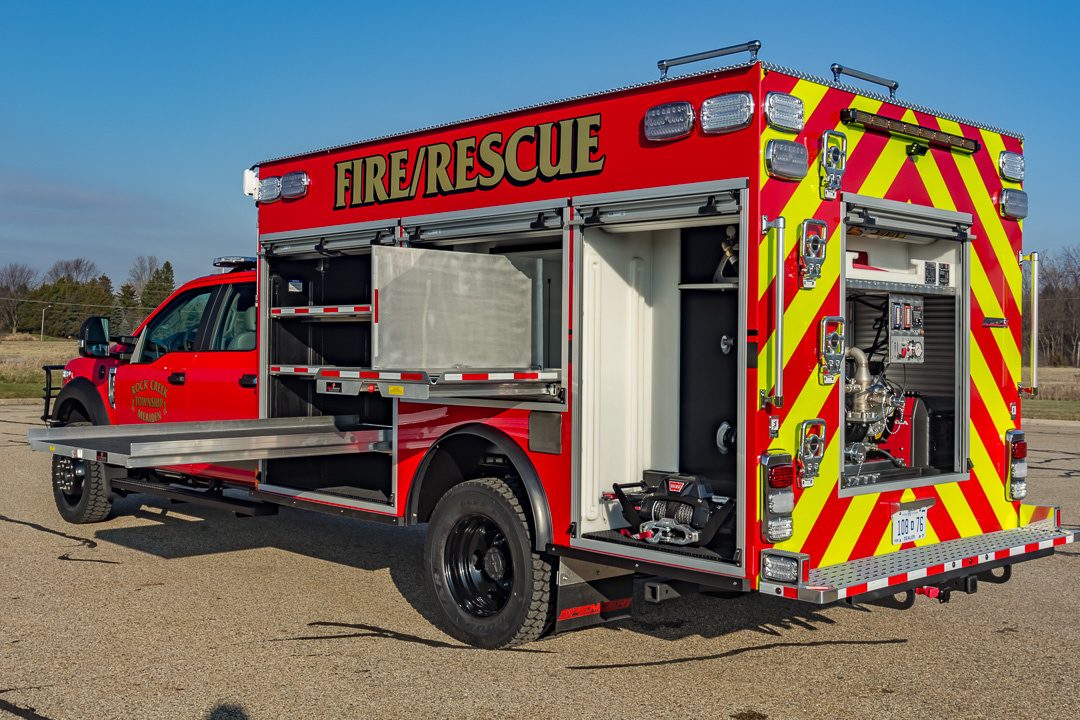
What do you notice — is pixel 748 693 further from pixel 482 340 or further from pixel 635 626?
pixel 482 340

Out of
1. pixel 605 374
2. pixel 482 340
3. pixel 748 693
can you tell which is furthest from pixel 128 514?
pixel 748 693

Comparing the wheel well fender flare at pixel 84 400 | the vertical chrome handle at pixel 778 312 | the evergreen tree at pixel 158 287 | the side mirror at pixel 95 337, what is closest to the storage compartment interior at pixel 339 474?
the side mirror at pixel 95 337

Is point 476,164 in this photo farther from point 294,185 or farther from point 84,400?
point 84,400

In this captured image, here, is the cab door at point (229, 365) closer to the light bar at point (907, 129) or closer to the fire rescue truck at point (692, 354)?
the fire rescue truck at point (692, 354)

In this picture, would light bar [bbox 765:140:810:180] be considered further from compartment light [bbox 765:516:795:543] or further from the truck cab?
the truck cab

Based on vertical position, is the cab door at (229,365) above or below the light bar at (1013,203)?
below

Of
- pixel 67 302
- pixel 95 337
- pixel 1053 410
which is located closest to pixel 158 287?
pixel 67 302

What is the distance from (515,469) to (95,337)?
480cm

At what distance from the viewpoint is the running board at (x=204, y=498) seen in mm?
7605

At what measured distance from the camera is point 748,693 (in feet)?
16.3

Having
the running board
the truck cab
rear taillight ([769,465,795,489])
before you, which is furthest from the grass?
rear taillight ([769,465,795,489])

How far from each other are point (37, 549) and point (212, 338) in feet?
7.40

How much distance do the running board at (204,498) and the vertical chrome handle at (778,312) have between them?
4.25 metres

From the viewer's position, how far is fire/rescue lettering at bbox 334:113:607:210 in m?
5.46
